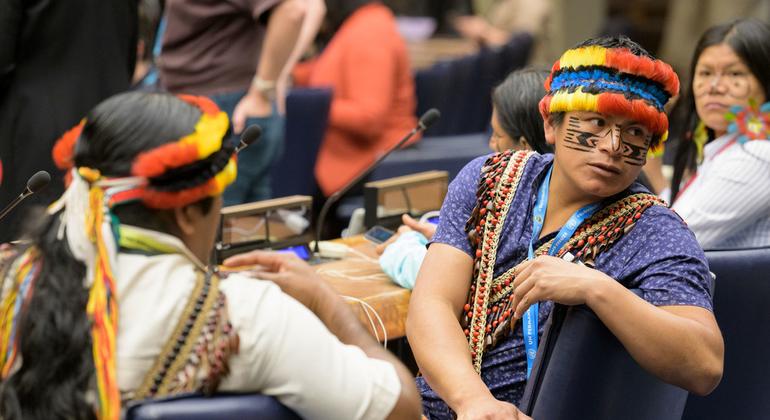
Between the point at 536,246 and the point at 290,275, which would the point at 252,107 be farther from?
the point at 290,275

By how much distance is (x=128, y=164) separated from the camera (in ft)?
5.18

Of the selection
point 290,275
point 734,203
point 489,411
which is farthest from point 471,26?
point 290,275

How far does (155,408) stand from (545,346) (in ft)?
2.48

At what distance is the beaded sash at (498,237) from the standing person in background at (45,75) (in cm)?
129

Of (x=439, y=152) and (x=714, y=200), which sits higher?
(x=714, y=200)

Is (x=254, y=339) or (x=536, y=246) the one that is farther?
(x=536, y=246)

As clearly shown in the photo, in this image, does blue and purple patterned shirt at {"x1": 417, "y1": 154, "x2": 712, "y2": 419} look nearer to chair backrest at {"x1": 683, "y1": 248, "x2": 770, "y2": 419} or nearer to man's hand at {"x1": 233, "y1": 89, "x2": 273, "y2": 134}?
chair backrest at {"x1": 683, "y1": 248, "x2": 770, "y2": 419}

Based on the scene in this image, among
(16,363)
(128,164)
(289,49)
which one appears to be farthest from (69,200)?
(289,49)

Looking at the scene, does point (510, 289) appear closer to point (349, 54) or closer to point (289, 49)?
point (289, 49)

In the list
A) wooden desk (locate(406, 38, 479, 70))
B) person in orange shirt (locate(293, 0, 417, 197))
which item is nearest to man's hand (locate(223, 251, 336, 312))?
person in orange shirt (locate(293, 0, 417, 197))

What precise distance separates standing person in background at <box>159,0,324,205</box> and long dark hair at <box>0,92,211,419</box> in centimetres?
232

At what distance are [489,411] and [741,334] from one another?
23.7 inches

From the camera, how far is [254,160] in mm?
4008

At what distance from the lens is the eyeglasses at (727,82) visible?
9.89ft
